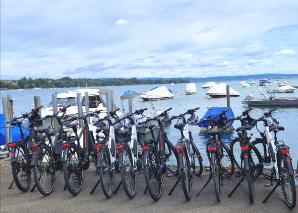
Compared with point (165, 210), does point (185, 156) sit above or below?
above

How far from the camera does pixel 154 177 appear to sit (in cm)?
636

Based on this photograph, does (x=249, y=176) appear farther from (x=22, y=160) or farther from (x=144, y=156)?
(x=22, y=160)

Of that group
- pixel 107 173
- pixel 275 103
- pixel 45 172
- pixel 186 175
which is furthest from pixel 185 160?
pixel 275 103

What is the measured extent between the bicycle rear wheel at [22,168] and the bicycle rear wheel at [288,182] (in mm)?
3861

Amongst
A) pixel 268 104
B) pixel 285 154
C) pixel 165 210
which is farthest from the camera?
pixel 268 104

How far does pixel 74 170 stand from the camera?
269 inches

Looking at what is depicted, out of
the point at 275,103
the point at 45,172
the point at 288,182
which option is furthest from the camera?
the point at 275,103

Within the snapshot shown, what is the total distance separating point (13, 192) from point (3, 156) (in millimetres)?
2833

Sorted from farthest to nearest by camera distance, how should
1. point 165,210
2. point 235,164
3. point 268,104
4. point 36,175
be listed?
point 268,104 → point 235,164 → point 36,175 → point 165,210

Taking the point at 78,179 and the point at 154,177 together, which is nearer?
the point at 154,177

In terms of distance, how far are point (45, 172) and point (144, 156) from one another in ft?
5.71

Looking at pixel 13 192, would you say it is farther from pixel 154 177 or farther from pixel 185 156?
pixel 185 156

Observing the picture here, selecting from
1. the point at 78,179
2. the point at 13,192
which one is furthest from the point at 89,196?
the point at 13,192

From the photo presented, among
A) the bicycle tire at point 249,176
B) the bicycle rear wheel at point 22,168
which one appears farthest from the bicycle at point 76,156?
the bicycle tire at point 249,176
